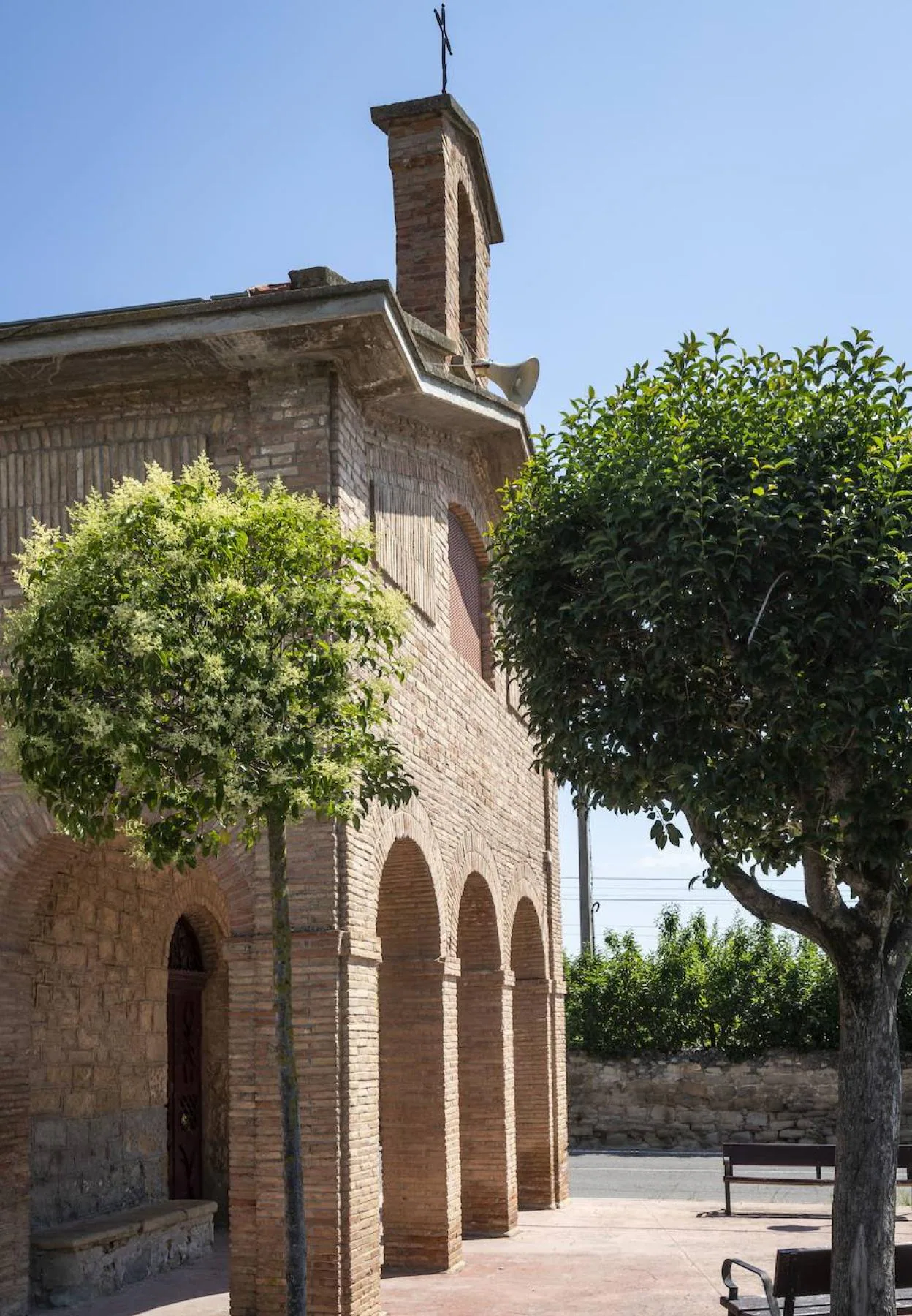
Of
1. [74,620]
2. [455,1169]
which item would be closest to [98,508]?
[74,620]

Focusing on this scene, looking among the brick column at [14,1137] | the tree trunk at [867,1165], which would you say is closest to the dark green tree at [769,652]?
the tree trunk at [867,1165]

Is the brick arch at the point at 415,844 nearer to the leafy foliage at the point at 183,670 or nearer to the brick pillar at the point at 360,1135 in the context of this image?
the brick pillar at the point at 360,1135

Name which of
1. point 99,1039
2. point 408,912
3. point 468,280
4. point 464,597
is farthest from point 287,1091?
point 468,280

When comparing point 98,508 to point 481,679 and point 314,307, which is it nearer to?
point 314,307

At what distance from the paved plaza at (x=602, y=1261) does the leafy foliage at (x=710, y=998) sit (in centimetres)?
473

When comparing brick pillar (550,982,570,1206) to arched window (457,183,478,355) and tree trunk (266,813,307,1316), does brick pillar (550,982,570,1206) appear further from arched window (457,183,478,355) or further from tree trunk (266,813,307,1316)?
tree trunk (266,813,307,1316)

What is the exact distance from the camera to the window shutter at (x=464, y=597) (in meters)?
13.7

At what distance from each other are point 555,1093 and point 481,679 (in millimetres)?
5275

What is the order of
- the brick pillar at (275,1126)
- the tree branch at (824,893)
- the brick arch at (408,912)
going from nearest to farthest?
1. the tree branch at (824,893)
2. the brick pillar at (275,1126)
3. the brick arch at (408,912)

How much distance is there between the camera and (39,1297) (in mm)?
10492

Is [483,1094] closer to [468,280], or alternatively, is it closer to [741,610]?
[741,610]

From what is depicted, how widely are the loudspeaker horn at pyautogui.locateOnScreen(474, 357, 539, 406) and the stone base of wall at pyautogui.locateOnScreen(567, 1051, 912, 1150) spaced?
12.2 metres

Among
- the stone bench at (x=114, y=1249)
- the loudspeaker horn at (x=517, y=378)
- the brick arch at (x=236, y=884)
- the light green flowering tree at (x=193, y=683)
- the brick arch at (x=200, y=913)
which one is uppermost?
the loudspeaker horn at (x=517, y=378)

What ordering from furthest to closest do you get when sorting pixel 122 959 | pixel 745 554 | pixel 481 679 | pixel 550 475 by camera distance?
pixel 481 679 < pixel 122 959 < pixel 550 475 < pixel 745 554
